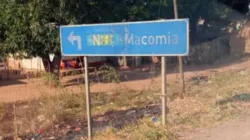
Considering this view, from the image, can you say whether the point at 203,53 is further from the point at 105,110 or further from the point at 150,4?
the point at 105,110

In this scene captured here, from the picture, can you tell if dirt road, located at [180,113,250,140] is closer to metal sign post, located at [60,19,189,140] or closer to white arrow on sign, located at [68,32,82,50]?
metal sign post, located at [60,19,189,140]

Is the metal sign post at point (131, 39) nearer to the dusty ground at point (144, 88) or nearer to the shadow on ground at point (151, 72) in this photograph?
the dusty ground at point (144, 88)

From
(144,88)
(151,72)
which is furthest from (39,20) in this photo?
(151,72)

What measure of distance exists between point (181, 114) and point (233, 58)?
1739 cm

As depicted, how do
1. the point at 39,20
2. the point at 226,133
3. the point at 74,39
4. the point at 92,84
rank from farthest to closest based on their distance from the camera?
the point at 92,84, the point at 39,20, the point at 74,39, the point at 226,133

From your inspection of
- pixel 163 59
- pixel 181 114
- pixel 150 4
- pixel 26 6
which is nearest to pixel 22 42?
pixel 26 6

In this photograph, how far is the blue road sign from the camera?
4.89 m

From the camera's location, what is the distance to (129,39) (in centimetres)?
528

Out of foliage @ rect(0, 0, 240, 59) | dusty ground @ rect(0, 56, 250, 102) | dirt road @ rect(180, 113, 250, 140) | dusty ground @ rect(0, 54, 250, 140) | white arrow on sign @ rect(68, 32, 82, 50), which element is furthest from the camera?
foliage @ rect(0, 0, 240, 59)

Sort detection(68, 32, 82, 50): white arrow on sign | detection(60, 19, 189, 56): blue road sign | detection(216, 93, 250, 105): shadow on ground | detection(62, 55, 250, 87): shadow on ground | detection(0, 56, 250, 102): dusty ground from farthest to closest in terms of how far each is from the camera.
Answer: detection(62, 55, 250, 87): shadow on ground, detection(0, 56, 250, 102): dusty ground, detection(216, 93, 250, 105): shadow on ground, detection(68, 32, 82, 50): white arrow on sign, detection(60, 19, 189, 56): blue road sign

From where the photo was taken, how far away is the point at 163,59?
525 centimetres

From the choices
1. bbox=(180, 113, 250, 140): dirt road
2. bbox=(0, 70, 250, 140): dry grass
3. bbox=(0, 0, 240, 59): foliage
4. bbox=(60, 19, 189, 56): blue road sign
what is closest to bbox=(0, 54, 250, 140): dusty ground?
bbox=(180, 113, 250, 140): dirt road

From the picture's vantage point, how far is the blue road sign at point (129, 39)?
4.89 metres

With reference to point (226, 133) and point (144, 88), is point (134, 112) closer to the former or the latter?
point (226, 133)
